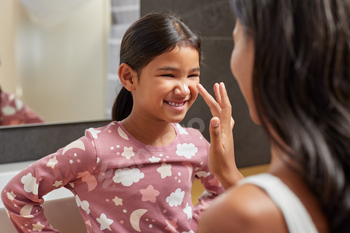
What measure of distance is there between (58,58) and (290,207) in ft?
4.11

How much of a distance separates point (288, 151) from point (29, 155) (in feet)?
4.19

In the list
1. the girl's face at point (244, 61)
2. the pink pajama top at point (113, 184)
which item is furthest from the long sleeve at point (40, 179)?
the girl's face at point (244, 61)

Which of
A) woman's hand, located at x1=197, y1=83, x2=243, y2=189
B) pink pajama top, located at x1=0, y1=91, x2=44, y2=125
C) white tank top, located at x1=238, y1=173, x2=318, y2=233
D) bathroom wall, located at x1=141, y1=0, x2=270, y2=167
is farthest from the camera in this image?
bathroom wall, located at x1=141, y1=0, x2=270, y2=167

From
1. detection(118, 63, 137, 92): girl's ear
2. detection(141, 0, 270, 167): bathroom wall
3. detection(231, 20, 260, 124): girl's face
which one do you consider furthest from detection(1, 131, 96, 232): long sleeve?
detection(141, 0, 270, 167): bathroom wall

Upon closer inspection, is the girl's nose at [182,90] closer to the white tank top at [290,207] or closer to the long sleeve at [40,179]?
the long sleeve at [40,179]

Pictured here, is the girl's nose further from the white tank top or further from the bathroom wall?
the bathroom wall

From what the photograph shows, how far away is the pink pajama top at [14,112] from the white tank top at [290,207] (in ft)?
3.89

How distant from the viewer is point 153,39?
76 cm

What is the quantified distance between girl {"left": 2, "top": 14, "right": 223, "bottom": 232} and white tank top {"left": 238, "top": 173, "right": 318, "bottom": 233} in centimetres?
41

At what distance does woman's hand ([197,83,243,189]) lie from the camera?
70 cm

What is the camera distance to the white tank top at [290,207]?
0.35m

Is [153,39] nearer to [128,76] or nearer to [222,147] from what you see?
[128,76]

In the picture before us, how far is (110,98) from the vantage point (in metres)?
1.57

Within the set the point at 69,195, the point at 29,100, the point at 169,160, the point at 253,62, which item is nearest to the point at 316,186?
the point at 253,62
